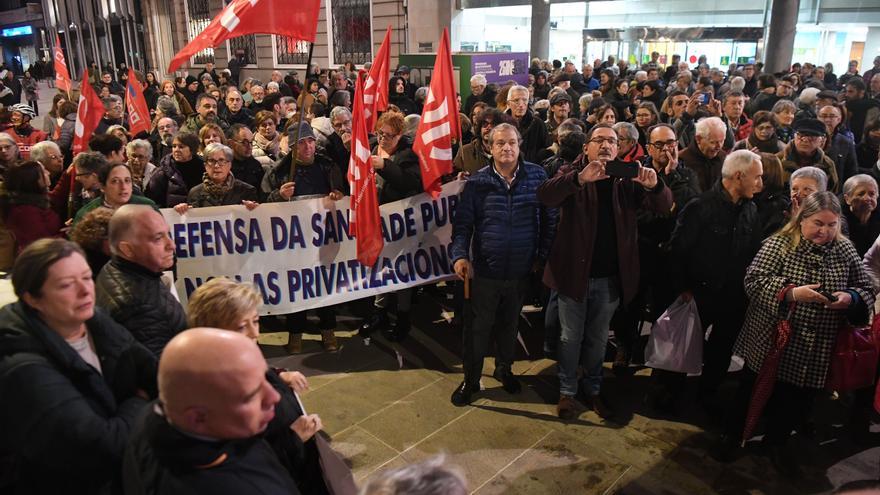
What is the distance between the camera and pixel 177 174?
18.1ft

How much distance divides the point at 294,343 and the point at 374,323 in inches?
30.0

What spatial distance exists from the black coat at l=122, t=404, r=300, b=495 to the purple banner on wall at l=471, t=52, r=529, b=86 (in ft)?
36.5

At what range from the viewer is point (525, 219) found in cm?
430

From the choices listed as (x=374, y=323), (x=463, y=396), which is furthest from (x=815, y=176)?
(x=374, y=323)

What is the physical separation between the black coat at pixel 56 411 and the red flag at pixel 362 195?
268cm

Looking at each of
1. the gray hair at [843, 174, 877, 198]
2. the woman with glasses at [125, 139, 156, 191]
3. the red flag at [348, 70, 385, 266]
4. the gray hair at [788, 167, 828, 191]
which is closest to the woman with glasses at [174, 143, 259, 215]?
the red flag at [348, 70, 385, 266]

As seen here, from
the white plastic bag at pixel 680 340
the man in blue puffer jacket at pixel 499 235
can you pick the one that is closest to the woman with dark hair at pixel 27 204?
the man in blue puffer jacket at pixel 499 235

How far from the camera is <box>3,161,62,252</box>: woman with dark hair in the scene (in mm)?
4793

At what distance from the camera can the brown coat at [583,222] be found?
13.1 ft

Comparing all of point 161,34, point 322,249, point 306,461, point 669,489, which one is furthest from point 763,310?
point 161,34

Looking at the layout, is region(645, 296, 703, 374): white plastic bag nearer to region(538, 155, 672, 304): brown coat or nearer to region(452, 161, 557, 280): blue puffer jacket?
region(538, 155, 672, 304): brown coat

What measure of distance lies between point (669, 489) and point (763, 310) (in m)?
1.22

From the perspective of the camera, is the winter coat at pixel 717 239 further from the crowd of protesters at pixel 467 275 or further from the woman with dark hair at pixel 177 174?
the woman with dark hair at pixel 177 174

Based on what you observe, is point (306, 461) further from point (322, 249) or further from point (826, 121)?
point (826, 121)
